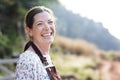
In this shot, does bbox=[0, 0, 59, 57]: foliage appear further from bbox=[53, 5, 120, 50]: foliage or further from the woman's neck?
the woman's neck

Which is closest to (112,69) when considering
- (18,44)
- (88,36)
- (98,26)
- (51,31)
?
(98,26)

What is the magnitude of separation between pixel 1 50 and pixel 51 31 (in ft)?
29.4

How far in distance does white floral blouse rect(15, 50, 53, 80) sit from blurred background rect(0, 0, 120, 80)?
7.40m

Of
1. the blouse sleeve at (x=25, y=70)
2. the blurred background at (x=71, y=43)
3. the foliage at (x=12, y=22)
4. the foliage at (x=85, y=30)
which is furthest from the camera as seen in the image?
the foliage at (x=85, y=30)

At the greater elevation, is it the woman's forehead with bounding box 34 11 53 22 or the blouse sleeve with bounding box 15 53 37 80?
the woman's forehead with bounding box 34 11 53 22

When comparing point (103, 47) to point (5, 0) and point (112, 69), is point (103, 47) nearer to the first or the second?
point (112, 69)

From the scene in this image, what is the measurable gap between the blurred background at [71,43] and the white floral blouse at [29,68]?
291 inches

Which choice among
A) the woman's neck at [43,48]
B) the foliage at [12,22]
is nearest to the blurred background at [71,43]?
the foliage at [12,22]

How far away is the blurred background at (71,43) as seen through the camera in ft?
41.2

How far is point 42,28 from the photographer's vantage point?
317cm

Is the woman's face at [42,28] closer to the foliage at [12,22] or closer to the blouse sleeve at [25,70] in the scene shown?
the blouse sleeve at [25,70]

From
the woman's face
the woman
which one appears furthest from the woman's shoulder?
the woman's face

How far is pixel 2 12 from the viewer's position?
13156 mm

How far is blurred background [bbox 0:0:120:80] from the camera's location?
12562mm
